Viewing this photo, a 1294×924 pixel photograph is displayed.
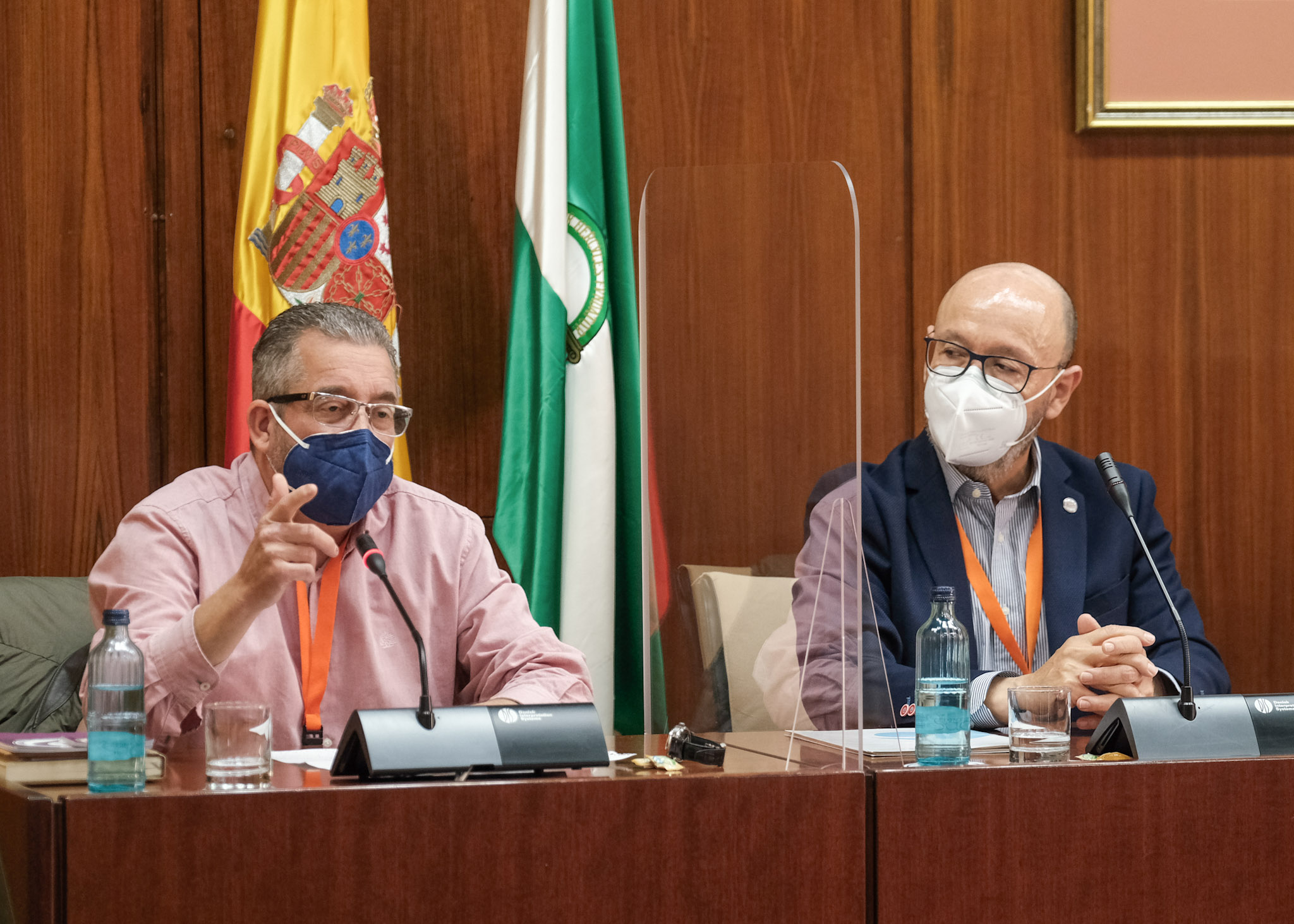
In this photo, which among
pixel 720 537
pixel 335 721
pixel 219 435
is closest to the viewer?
pixel 720 537

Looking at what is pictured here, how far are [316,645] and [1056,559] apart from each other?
1.36 meters

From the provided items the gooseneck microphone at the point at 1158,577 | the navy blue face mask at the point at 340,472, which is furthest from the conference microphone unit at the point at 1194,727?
the navy blue face mask at the point at 340,472

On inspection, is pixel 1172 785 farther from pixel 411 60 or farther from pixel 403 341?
pixel 411 60

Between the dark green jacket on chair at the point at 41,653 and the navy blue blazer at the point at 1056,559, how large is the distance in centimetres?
140

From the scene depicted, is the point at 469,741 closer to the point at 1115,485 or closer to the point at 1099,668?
the point at 1115,485

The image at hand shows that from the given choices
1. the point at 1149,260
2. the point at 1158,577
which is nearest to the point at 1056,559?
the point at 1158,577

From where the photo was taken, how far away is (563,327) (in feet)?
9.99

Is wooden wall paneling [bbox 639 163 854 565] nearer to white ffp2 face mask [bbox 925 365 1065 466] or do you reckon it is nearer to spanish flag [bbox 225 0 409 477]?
white ffp2 face mask [bbox 925 365 1065 466]

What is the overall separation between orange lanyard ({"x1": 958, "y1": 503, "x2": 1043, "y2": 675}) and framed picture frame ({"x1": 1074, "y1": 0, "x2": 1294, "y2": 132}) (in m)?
1.35

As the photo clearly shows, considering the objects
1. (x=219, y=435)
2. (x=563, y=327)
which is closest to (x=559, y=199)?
(x=563, y=327)

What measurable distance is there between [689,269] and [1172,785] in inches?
33.5

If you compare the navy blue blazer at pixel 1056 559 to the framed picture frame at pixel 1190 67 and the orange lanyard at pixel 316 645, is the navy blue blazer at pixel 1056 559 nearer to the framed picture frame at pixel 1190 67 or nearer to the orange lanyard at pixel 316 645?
the orange lanyard at pixel 316 645

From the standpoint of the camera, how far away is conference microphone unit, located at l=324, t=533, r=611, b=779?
4.74 ft

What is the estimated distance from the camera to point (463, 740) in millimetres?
1481
